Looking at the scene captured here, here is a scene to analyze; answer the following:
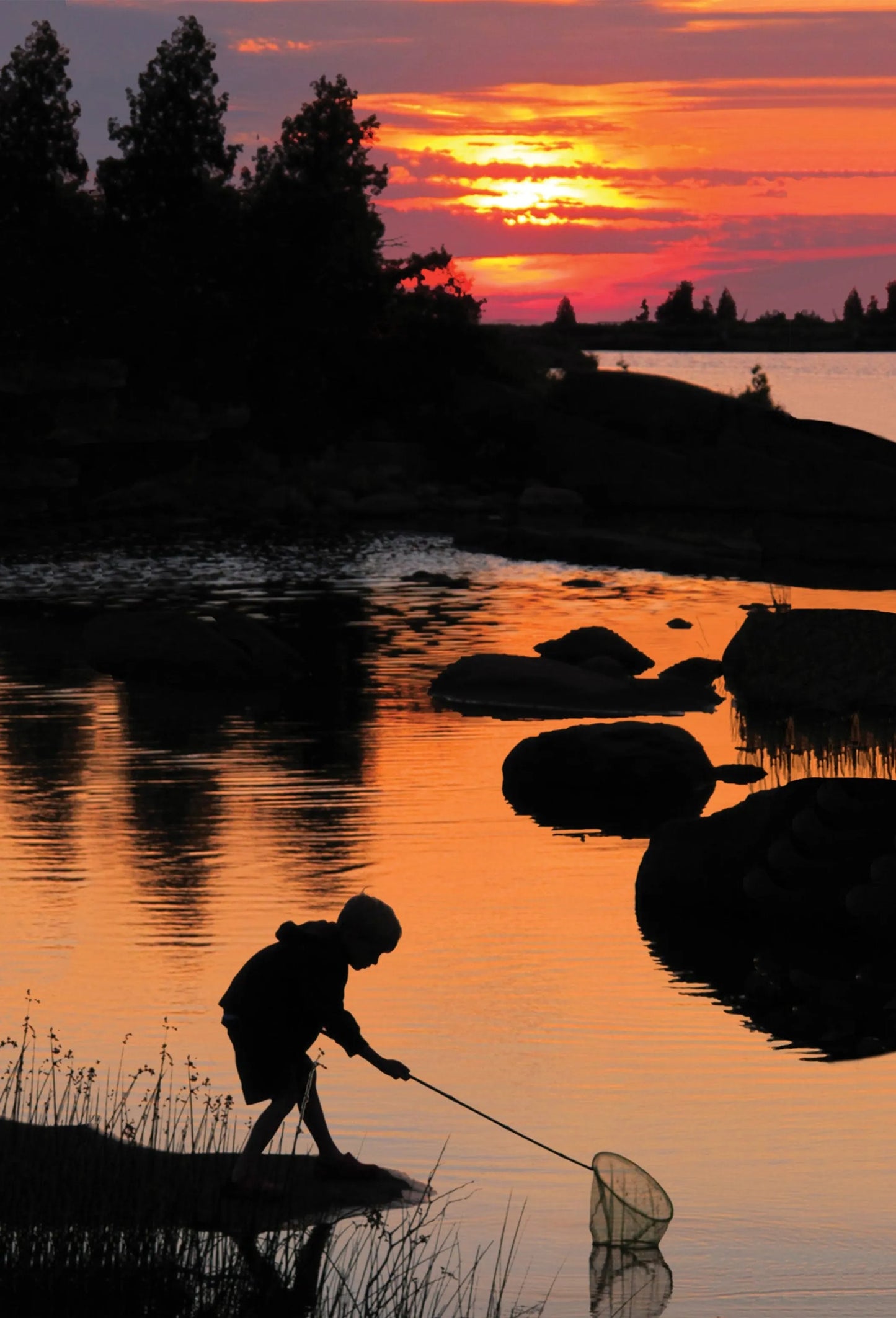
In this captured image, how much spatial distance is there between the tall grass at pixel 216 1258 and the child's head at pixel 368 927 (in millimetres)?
893

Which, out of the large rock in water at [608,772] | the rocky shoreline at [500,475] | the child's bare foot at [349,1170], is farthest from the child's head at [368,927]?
the rocky shoreline at [500,475]

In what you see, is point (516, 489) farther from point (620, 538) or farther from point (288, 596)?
point (288, 596)

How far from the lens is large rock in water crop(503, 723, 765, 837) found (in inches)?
746

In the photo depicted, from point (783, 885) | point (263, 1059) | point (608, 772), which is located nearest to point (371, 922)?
point (263, 1059)

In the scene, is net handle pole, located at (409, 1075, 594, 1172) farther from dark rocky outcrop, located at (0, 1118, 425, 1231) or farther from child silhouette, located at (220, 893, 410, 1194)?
dark rocky outcrop, located at (0, 1118, 425, 1231)

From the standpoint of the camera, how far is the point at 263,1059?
904 cm

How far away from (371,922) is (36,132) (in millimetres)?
74394

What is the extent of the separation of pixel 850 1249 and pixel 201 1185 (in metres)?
2.73

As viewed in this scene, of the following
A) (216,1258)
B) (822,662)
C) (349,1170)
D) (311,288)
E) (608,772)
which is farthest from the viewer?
(311,288)

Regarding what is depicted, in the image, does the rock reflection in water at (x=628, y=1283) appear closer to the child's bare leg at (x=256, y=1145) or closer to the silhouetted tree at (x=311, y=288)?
the child's bare leg at (x=256, y=1145)

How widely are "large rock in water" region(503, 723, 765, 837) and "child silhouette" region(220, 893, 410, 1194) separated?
31.8 feet

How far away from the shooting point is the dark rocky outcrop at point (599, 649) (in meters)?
27.8

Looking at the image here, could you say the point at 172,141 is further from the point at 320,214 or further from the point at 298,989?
the point at 298,989

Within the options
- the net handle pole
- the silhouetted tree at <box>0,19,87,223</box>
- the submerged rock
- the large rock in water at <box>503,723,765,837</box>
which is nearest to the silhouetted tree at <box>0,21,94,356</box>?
the silhouetted tree at <box>0,19,87,223</box>
